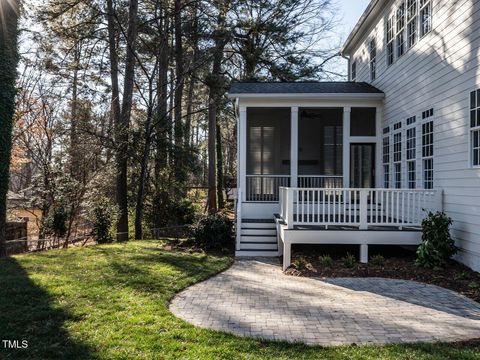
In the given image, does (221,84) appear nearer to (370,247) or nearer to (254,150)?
(254,150)

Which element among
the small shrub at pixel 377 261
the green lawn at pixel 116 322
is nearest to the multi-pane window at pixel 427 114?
the small shrub at pixel 377 261

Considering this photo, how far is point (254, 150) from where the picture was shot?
14.7 meters

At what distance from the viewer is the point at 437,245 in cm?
747

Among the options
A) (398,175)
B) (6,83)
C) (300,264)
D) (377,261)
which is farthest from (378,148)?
(6,83)

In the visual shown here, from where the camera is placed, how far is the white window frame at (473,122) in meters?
6.82

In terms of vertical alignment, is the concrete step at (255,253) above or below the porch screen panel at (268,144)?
below

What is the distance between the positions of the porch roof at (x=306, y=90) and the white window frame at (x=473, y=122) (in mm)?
4549

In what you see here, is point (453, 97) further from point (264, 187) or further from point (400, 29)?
point (264, 187)

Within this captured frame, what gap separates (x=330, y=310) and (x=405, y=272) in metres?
2.82

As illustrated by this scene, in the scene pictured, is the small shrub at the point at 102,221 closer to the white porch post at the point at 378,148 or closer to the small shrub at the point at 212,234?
the small shrub at the point at 212,234

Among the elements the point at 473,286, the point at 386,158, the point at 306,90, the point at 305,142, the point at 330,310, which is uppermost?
the point at 306,90

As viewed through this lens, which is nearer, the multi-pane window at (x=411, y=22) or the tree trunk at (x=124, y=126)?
the multi-pane window at (x=411, y=22)

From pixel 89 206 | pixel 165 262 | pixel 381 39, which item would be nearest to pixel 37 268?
pixel 165 262

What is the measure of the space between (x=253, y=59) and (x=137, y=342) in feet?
58.1
